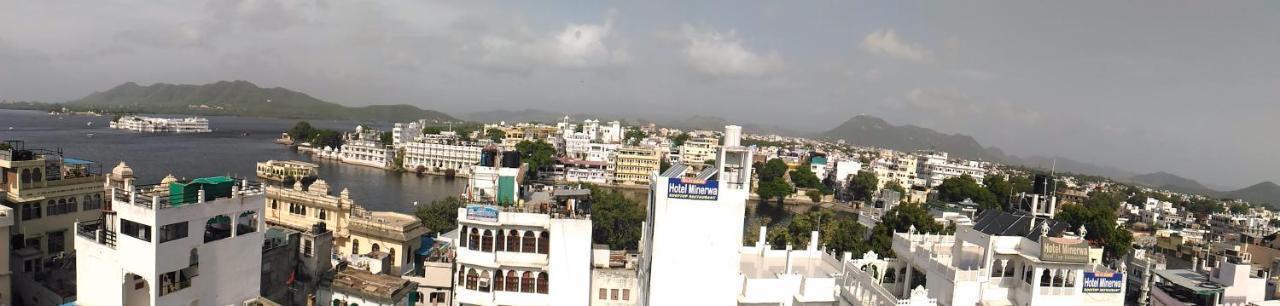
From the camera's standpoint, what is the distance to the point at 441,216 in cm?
3988

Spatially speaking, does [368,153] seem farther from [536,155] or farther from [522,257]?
[522,257]

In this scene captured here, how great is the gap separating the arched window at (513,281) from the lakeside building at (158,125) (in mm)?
195841

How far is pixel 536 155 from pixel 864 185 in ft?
166

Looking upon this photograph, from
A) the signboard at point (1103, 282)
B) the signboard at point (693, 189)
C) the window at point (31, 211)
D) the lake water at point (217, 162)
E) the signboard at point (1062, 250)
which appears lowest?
the lake water at point (217, 162)

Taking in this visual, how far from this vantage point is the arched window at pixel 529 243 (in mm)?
21625

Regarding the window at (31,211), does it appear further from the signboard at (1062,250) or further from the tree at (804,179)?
the tree at (804,179)

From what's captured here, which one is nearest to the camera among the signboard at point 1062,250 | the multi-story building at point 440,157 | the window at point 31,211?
the signboard at point 1062,250

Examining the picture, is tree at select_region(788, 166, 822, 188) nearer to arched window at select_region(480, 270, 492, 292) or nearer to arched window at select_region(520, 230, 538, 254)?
arched window at select_region(520, 230, 538, 254)

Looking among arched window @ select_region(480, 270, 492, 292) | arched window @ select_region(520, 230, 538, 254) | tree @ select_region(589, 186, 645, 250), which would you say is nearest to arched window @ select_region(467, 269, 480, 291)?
arched window @ select_region(480, 270, 492, 292)

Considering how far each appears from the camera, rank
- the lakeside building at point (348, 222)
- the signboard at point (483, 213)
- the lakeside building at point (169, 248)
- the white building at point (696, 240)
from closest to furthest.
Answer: the lakeside building at point (169, 248) → the white building at point (696, 240) → the signboard at point (483, 213) → the lakeside building at point (348, 222)

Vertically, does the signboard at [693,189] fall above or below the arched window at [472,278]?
above

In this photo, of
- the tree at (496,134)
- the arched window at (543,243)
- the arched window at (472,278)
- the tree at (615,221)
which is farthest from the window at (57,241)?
the tree at (496,134)

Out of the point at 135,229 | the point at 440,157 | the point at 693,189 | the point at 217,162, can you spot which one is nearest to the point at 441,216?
the point at 135,229

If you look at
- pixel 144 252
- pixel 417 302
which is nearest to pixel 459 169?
pixel 417 302
